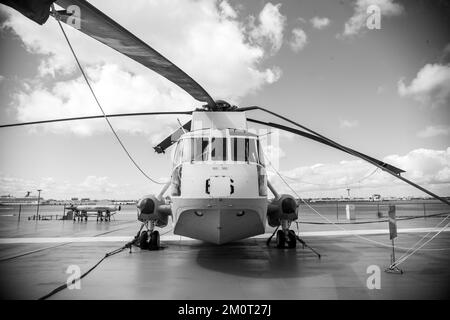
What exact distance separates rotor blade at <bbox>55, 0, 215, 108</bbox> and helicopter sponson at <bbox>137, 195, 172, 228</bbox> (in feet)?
16.1

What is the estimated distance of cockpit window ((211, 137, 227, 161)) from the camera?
7082mm

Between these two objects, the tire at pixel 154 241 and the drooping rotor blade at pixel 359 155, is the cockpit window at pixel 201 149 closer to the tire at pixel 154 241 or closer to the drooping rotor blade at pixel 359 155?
the drooping rotor blade at pixel 359 155

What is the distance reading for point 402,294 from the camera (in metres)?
4.68

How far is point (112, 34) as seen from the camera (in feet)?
12.3

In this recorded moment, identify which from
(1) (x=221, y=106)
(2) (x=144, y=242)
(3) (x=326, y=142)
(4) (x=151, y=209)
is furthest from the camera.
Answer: (2) (x=144, y=242)

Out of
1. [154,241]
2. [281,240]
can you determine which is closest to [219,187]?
[154,241]

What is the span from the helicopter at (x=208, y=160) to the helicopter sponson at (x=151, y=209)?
0.03 meters

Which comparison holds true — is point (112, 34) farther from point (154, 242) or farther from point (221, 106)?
point (154, 242)

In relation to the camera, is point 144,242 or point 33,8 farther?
point 144,242

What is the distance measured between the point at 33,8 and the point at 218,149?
15.6 ft

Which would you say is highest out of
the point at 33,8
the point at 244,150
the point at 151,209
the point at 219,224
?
the point at 33,8

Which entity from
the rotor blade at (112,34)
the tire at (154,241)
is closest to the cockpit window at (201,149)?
the rotor blade at (112,34)

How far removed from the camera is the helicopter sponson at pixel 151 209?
29.2 ft
